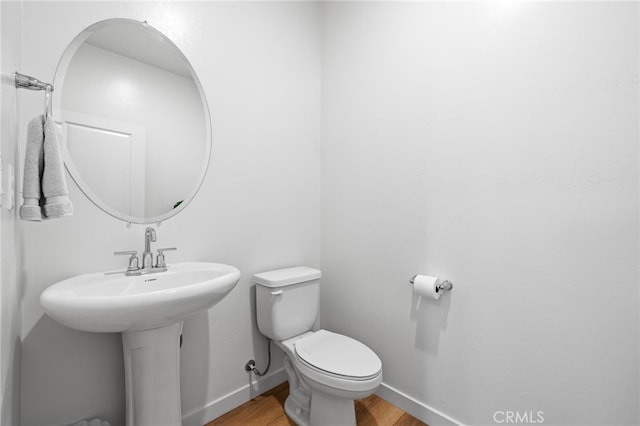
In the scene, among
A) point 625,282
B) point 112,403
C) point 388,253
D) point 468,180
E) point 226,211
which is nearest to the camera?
point 625,282

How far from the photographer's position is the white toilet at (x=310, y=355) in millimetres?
1257

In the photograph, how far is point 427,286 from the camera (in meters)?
1.41

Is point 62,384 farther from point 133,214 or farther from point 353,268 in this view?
point 353,268

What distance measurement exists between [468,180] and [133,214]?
1.54 meters

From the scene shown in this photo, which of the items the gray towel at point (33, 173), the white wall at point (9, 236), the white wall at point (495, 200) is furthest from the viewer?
the white wall at point (495, 200)

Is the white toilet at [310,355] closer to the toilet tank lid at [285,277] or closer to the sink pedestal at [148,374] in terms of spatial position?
the toilet tank lid at [285,277]

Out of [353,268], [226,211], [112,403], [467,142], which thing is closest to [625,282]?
[467,142]

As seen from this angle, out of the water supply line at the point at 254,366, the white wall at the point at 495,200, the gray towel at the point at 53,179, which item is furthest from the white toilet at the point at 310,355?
the gray towel at the point at 53,179

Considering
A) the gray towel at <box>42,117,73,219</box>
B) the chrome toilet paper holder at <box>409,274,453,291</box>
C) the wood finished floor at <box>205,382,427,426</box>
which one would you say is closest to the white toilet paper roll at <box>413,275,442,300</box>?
the chrome toilet paper holder at <box>409,274,453,291</box>

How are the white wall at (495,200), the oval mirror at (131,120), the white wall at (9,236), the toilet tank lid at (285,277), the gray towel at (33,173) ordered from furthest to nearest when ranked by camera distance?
the toilet tank lid at (285,277) < the oval mirror at (131,120) < the white wall at (495,200) < the gray towel at (33,173) < the white wall at (9,236)

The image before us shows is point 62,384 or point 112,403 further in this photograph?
point 112,403

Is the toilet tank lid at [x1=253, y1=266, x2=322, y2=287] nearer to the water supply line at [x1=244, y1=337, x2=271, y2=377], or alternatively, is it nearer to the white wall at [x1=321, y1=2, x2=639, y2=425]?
the white wall at [x1=321, y1=2, x2=639, y2=425]

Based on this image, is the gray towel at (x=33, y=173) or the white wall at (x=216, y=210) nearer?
the gray towel at (x=33, y=173)

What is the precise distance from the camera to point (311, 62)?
198 centimetres
